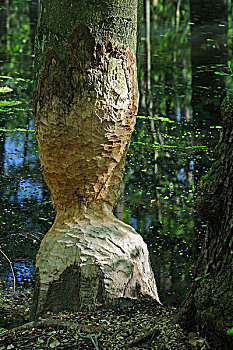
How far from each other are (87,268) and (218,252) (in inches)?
42.7

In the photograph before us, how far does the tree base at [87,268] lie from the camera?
10.6ft

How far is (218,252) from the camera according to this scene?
2387 millimetres

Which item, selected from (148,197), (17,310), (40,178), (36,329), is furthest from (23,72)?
(36,329)

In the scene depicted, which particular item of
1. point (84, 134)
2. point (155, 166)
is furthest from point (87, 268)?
point (155, 166)

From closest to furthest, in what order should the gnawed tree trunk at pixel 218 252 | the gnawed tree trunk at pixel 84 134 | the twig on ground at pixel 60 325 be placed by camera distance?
the gnawed tree trunk at pixel 218 252 < the twig on ground at pixel 60 325 < the gnawed tree trunk at pixel 84 134

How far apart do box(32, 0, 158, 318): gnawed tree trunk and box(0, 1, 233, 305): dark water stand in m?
0.58

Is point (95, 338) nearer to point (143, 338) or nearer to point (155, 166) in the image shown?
point (143, 338)

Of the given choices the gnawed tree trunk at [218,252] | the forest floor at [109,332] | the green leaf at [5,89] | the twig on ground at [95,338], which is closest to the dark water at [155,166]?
the green leaf at [5,89]

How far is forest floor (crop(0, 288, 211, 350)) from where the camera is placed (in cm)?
247

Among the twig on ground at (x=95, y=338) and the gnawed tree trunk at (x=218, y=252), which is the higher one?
the gnawed tree trunk at (x=218, y=252)

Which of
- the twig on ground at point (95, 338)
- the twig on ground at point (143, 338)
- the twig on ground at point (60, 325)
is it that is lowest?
the twig on ground at point (60, 325)

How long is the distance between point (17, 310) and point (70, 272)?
0.78 metres

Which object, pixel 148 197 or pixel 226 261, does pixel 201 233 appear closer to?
pixel 148 197

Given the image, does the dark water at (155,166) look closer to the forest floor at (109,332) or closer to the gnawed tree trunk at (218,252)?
the forest floor at (109,332)
